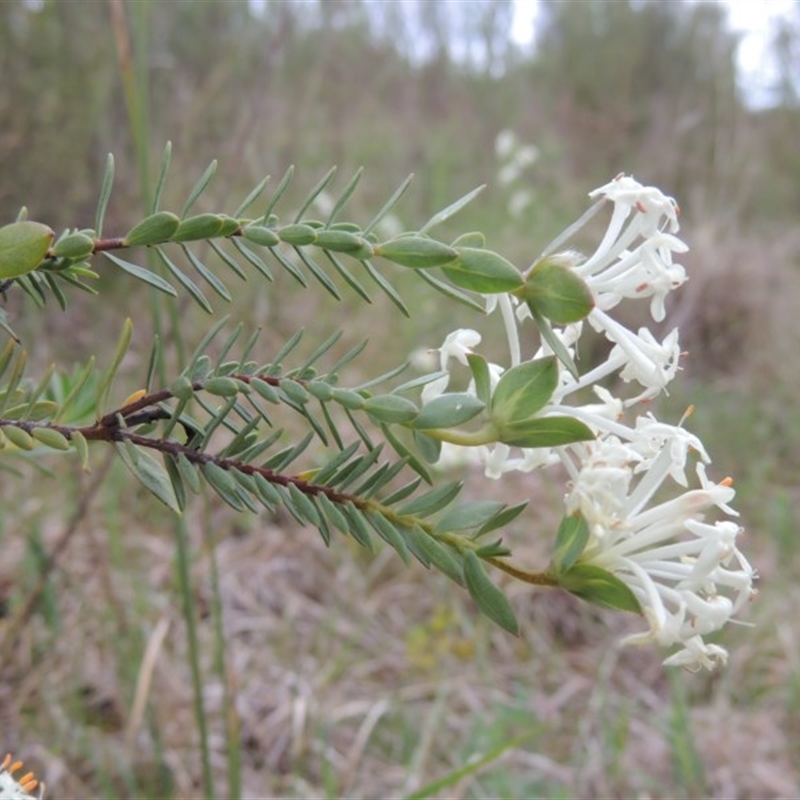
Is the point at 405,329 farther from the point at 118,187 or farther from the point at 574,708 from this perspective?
the point at 574,708

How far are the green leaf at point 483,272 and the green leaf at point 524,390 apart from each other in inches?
0.9

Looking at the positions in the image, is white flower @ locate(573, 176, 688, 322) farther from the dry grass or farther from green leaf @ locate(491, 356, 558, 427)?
the dry grass

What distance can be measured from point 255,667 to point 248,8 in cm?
213

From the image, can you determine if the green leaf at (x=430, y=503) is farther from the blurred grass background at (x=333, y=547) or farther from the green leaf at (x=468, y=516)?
the blurred grass background at (x=333, y=547)

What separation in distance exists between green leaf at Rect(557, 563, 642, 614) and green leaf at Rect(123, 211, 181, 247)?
0.15 meters

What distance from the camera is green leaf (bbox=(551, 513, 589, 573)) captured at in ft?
1.02

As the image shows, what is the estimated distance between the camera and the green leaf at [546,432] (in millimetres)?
298

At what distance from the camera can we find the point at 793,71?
443cm

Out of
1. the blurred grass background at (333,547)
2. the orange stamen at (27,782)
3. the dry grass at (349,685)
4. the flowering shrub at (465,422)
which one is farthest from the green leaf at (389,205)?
the dry grass at (349,685)

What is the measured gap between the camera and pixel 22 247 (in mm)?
293

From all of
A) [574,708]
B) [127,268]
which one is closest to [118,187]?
[574,708]

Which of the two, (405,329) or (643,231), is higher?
(643,231)

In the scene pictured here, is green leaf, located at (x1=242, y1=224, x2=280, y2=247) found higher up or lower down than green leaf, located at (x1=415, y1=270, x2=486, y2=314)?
higher up

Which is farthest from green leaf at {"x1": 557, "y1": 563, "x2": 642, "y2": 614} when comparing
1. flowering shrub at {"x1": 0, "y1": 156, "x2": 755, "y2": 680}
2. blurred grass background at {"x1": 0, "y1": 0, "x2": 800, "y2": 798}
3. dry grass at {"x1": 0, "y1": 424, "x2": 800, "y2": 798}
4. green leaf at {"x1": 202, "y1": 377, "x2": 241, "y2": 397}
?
dry grass at {"x1": 0, "y1": 424, "x2": 800, "y2": 798}
